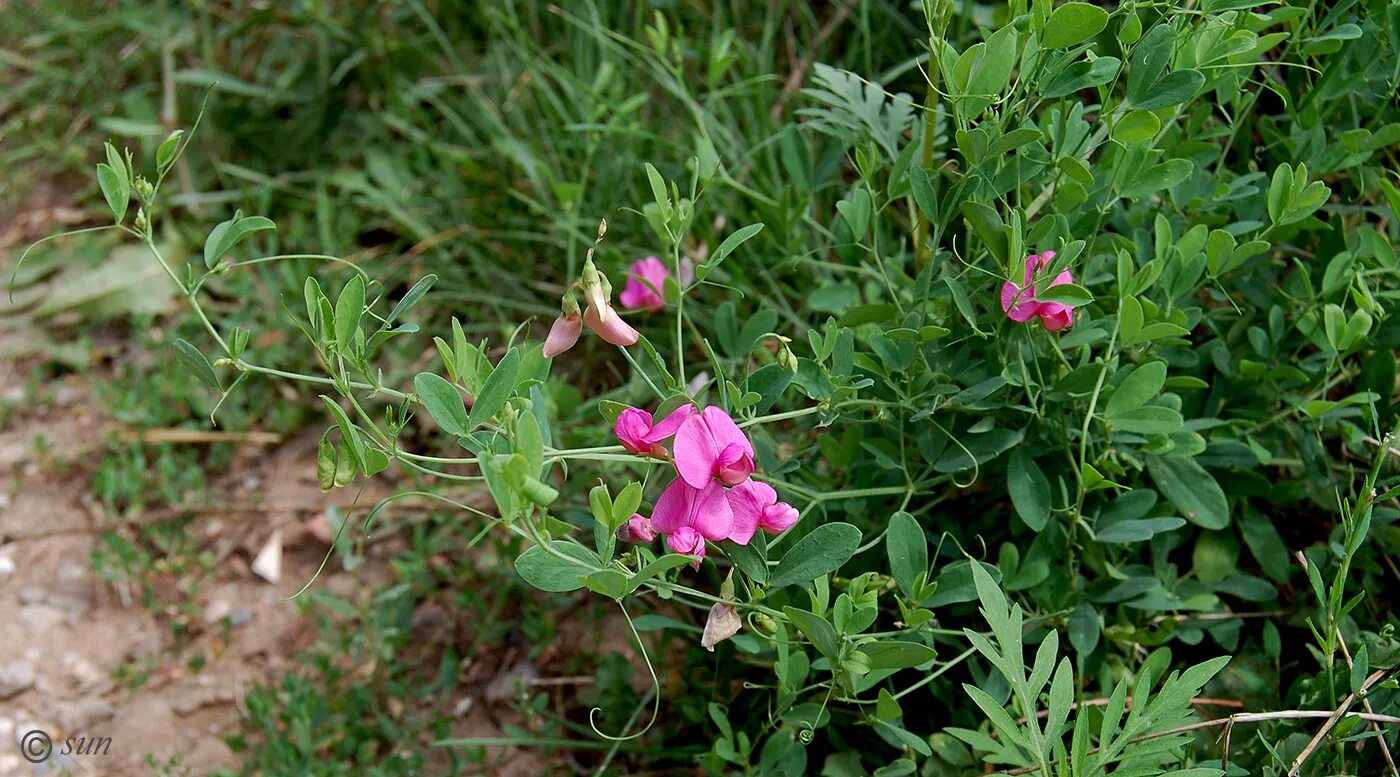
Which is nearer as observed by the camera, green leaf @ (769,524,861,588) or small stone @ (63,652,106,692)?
green leaf @ (769,524,861,588)

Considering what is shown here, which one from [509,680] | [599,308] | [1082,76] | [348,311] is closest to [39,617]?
[509,680]

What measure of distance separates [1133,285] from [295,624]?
4.35 feet

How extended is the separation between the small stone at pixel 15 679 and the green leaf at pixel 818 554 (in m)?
1.31

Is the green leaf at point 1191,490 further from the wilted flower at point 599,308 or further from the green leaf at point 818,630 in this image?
the wilted flower at point 599,308

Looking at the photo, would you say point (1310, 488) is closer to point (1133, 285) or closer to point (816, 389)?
point (1133, 285)

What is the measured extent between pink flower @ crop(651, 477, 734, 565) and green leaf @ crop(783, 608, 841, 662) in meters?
0.09

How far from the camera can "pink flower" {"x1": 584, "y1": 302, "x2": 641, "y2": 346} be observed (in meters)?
0.96

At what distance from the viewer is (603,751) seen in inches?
58.0

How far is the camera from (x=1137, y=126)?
1020mm

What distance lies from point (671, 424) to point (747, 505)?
9 cm

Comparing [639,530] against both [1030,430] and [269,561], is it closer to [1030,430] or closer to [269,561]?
[1030,430]

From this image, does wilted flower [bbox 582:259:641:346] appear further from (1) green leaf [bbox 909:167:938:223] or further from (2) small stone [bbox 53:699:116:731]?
(2) small stone [bbox 53:699:116:731]

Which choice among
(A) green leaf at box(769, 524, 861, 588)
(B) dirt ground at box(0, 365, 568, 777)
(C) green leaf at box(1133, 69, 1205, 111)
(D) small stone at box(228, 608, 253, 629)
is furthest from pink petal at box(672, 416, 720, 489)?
(D) small stone at box(228, 608, 253, 629)

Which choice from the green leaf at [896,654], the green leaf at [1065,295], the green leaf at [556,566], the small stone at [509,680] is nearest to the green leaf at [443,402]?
the green leaf at [556,566]
